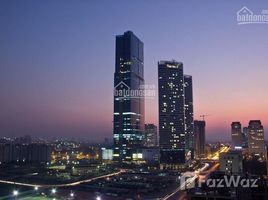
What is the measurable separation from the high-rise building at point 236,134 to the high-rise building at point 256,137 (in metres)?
23.5

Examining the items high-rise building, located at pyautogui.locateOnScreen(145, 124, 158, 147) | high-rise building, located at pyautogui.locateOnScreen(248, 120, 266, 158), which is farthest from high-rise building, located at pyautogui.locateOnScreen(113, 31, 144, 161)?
high-rise building, located at pyautogui.locateOnScreen(145, 124, 158, 147)

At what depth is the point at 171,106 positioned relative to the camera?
12094 cm

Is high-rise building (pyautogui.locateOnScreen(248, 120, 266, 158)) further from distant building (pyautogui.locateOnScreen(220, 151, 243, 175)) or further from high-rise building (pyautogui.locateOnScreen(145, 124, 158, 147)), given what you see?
distant building (pyautogui.locateOnScreen(220, 151, 243, 175))

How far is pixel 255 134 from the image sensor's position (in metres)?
133

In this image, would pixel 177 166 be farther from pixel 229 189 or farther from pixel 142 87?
pixel 229 189

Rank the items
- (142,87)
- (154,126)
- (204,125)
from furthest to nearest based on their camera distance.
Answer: (154,126) → (204,125) → (142,87)

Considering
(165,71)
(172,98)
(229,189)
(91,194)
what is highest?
(165,71)

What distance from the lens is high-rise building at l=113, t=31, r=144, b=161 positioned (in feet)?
338

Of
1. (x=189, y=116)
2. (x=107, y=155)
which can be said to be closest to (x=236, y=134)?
(x=189, y=116)

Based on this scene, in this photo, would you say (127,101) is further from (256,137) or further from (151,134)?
(151,134)

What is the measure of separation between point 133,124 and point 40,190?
197ft

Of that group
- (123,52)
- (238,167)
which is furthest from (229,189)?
(123,52)

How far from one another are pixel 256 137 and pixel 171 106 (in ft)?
126

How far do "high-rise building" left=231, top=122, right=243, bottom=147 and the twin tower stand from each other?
131 feet
